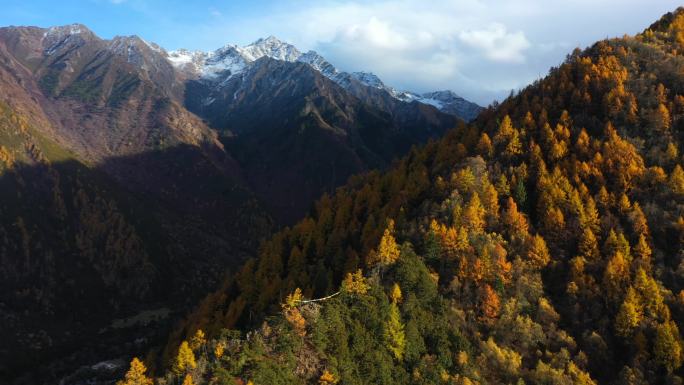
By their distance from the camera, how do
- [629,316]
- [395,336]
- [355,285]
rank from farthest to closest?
[355,285] → [629,316] → [395,336]

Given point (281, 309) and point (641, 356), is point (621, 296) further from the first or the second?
point (281, 309)

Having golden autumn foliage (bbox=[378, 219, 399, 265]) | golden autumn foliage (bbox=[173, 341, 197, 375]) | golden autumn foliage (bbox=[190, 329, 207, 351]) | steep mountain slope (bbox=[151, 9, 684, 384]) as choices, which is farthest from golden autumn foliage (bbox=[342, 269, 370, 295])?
golden autumn foliage (bbox=[173, 341, 197, 375])

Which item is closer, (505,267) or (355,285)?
(355,285)

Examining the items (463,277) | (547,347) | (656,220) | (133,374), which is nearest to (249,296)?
(133,374)

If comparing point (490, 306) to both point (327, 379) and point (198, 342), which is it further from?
point (198, 342)

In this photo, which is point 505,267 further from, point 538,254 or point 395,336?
point 395,336

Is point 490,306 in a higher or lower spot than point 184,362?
higher

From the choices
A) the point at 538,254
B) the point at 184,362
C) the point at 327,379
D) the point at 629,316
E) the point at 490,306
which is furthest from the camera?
the point at 538,254

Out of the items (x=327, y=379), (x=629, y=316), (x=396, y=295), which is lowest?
(x=327, y=379)

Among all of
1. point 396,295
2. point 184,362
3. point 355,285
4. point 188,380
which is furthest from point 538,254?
point 188,380
